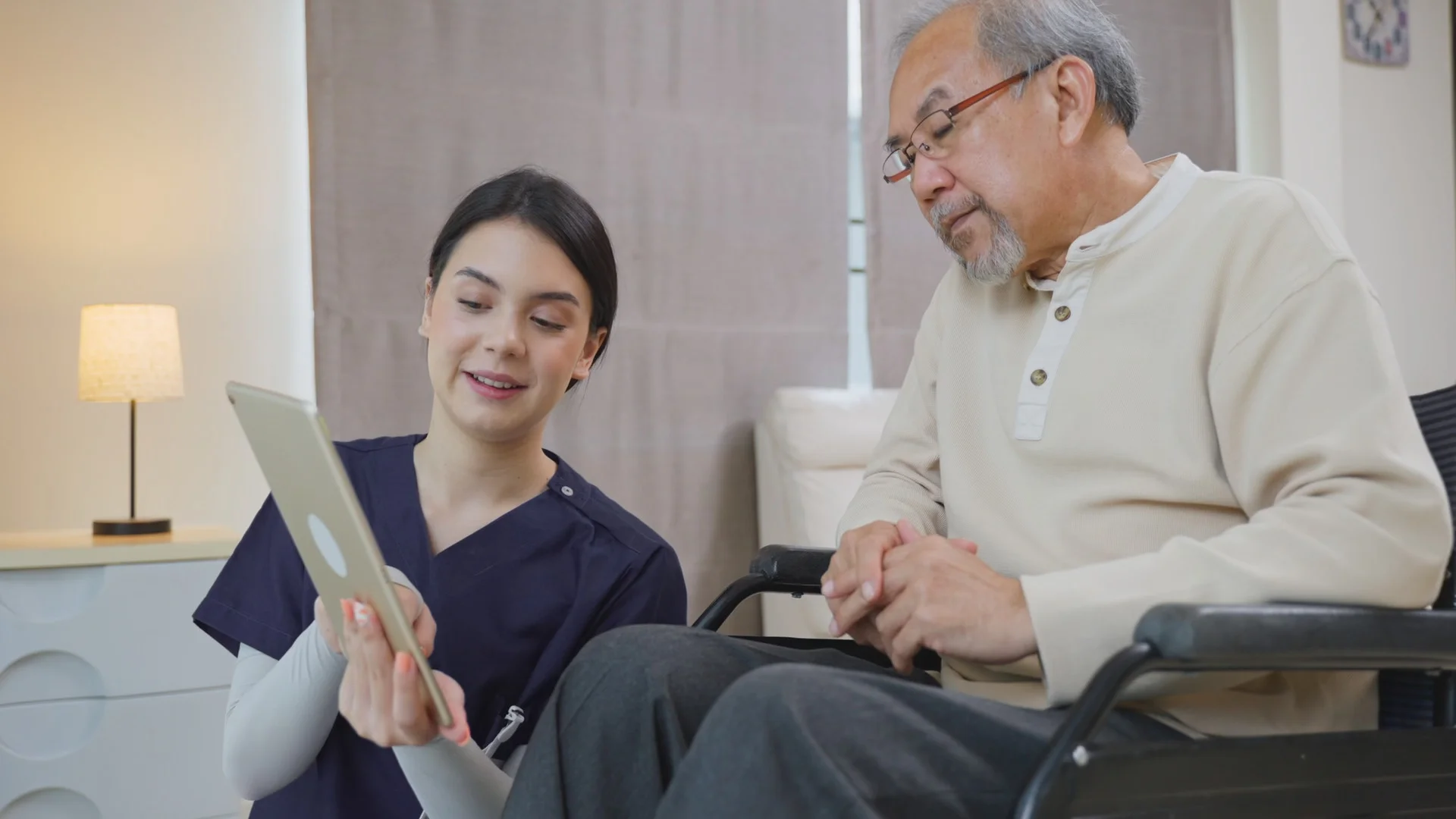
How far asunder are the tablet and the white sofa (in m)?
2.09

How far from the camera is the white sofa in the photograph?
3.09 meters

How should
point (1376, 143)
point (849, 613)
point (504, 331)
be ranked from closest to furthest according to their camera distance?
point (849, 613) → point (504, 331) → point (1376, 143)

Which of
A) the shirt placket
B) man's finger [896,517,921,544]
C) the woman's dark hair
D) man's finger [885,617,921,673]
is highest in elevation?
the woman's dark hair

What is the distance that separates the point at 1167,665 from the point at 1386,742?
275mm

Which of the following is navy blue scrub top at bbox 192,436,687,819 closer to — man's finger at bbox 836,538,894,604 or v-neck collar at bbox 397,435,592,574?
v-neck collar at bbox 397,435,592,574

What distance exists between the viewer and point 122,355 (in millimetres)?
2486

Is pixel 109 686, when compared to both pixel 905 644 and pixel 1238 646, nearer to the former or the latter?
pixel 905 644

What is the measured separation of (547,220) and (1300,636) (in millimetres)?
927

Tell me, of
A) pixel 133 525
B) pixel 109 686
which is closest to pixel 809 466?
pixel 133 525

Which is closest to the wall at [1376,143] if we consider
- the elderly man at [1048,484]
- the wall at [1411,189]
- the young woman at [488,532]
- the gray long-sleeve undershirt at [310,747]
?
the wall at [1411,189]

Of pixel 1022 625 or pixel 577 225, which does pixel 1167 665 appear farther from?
pixel 577 225

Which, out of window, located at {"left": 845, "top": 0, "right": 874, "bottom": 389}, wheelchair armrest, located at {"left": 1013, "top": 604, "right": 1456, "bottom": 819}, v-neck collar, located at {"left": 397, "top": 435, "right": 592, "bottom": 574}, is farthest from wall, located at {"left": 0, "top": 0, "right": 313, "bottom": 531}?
wheelchair armrest, located at {"left": 1013, "top": 604, "right": 1456, "bottom": 819}

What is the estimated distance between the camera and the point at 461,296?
4.69ft

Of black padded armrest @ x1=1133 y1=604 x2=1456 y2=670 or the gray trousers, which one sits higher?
black padded armrest @ x1=1133 y1=604 x2=1456 y2=670
